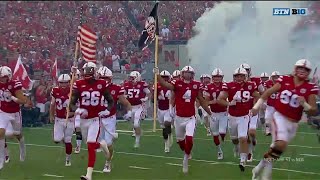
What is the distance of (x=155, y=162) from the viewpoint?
1725cm

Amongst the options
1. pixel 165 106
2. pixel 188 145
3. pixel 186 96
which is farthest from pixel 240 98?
pixel 165 106

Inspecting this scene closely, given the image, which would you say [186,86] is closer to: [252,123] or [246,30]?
[252,123]

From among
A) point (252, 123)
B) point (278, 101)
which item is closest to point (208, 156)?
point (252, 123)

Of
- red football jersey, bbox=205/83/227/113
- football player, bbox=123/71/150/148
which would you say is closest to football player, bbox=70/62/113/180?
red football jersey, bbox=205/83/227/113

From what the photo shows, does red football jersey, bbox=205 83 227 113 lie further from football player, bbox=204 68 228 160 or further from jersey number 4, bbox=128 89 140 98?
jersey number 4, bbox=128 89 140 98

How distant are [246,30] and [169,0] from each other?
6.03 m

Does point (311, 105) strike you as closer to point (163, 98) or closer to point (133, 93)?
point (163, 98)

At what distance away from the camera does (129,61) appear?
35.6 meters

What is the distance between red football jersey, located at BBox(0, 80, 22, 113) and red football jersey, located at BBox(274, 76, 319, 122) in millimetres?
5694

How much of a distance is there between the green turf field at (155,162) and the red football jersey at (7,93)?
49.6 inches

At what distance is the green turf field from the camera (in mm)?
14891

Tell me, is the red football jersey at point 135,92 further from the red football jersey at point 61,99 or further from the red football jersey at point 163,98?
the red football jersey at point 61,99

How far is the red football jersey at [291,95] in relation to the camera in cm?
1217

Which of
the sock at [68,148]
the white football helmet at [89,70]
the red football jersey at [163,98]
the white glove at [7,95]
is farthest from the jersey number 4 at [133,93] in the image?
the white football helmet at [89,70]
